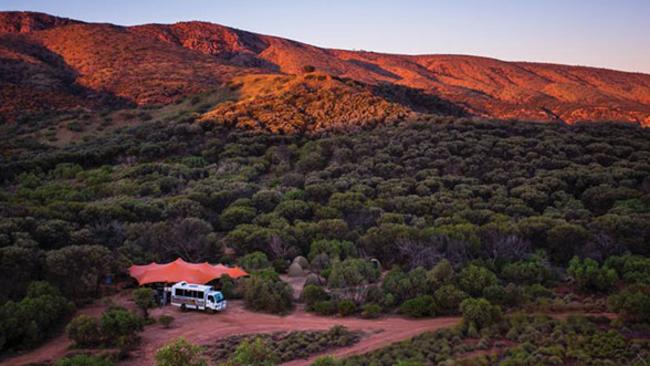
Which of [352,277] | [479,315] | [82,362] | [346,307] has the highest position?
[479,315]

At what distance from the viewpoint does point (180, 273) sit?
24.2 m

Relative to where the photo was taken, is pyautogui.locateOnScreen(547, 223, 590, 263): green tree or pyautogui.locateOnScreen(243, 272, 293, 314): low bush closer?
pyautogui.locateOnScreen(243, 272, 293, 314): low bush

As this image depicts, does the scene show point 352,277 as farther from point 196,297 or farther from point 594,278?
point 594,278

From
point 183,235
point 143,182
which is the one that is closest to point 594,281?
point 183,235

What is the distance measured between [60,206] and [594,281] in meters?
27.2

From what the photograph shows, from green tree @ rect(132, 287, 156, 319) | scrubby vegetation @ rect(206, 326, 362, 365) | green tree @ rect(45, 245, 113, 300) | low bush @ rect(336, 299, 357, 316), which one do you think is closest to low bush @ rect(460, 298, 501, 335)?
scrubby vegetation @ rect(206, 326, 362, 365)

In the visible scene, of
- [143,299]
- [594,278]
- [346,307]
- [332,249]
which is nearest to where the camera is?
[143,299]

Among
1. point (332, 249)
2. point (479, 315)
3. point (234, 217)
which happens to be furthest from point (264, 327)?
point (234, 217)

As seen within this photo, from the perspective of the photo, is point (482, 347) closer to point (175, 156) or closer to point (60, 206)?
point (60, 206)

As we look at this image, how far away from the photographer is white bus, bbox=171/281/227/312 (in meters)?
22.2

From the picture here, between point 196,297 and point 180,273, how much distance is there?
2105mm

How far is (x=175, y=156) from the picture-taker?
52.7 m

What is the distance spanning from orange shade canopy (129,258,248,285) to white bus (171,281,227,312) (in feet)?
2.39

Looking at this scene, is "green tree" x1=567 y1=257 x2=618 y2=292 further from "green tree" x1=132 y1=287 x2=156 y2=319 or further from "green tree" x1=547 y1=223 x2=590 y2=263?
"green tree" x1=132 y1=287 x2=156 y2=319
